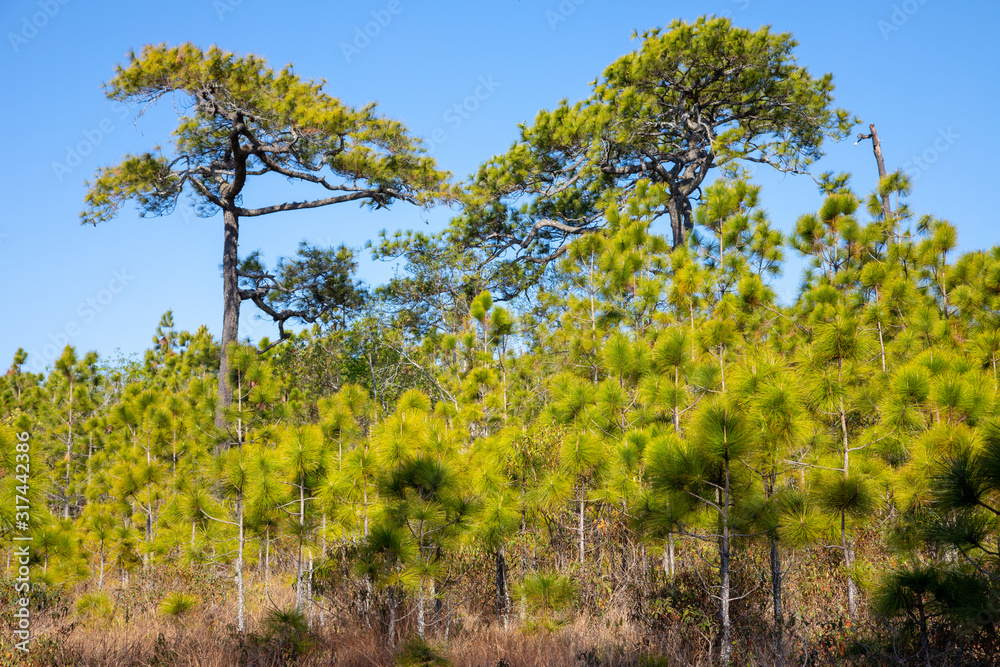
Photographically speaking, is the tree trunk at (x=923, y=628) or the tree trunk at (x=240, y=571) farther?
the tree trunk at (x=240, y=571)

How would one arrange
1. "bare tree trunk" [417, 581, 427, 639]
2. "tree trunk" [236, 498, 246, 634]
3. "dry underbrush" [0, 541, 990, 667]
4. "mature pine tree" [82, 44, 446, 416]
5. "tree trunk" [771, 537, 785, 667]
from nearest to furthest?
"tree trunk" [771, 537, 785, 667], "dry underbrush" [0, 541, 990, 667], "bare tree trunk" [417, 581, 427, 639], "tree trunk" [236, 498, 246, 634], "mature pine tree" [82, 44, 446, 416]

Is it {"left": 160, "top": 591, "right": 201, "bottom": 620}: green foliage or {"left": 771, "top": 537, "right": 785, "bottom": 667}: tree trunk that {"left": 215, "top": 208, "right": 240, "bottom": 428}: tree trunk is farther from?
{"left": 771, "top": 537, "right": 785, "bottom": 667}: tree trunk

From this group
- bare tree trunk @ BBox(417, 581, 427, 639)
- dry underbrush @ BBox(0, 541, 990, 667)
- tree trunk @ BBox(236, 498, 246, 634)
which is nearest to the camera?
dry underbrush @ BBox(0, 541, 990, 667)

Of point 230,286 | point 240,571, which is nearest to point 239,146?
point 230,286

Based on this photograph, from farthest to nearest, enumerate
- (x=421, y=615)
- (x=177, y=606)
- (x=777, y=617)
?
1. (x=177, y=606)
2. (x=421, y=615)
3. (x=777, y=617)

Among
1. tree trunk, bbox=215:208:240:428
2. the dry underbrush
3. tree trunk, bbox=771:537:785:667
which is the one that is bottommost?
the dry underbrush

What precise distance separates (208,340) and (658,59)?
14629 mm

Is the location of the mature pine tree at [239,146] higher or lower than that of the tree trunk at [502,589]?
higher

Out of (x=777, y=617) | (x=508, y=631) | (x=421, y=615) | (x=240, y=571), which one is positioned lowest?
(x=508, y=631)

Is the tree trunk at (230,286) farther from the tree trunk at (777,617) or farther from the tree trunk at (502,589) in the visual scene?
the tree trunk at (777,617)

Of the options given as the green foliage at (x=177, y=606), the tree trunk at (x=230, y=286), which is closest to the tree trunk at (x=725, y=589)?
the green foliage at (x=177, y=606)

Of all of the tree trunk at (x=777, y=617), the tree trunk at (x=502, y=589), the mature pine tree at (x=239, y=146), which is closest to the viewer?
the tree trunk at (x=777, y=617)

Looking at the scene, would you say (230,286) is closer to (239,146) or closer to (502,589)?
(239,146)

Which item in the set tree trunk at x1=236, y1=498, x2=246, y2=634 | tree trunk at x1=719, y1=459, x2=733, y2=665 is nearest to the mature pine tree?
tree trunk at x1=236, y1=498, x2=246, y2=634
